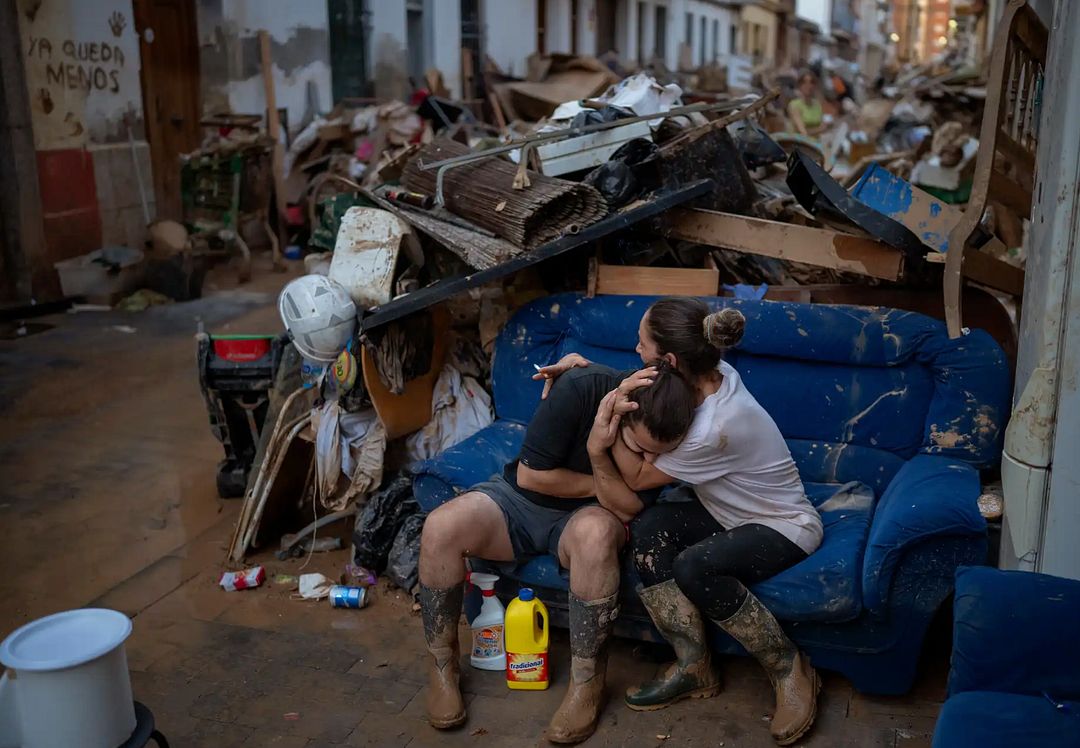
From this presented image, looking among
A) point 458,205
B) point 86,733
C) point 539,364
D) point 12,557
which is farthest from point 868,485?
point 12,557

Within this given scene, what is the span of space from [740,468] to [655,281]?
1343 millimetres

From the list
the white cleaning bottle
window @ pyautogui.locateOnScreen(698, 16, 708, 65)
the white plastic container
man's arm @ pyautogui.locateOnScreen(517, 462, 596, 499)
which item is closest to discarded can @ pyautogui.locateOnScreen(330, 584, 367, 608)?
the white cleaning bottle

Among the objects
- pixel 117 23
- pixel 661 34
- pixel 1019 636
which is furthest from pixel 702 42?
pixel 1019 636

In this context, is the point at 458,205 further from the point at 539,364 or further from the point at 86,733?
the point at 86,733

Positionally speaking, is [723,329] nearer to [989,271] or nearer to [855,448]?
[855,448]

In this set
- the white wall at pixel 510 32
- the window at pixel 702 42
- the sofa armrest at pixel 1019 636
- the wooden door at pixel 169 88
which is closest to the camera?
the sofa armrest at pixel 1019 636

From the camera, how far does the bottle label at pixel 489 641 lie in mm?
3654

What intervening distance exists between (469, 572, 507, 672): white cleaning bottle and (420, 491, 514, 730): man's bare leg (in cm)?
17

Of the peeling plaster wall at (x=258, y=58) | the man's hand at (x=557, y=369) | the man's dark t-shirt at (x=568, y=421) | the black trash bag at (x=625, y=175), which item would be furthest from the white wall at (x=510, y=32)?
the man's dark t-shirt at (x=568, y=421)

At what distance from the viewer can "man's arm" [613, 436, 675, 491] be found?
3336mm

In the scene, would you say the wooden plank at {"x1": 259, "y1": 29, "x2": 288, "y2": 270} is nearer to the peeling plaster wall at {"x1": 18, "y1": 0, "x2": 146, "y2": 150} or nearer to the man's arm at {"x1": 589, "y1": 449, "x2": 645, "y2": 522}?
the peeling plaster wall at {"x1": 18, "y1": 0, "x2": 146, "y2": 150}

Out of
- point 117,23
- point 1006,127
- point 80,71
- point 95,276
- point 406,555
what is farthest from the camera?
point 117,23

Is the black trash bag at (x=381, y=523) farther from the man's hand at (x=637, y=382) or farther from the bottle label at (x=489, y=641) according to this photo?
the man's hand at (x=637, y=382)

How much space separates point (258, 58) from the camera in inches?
478
